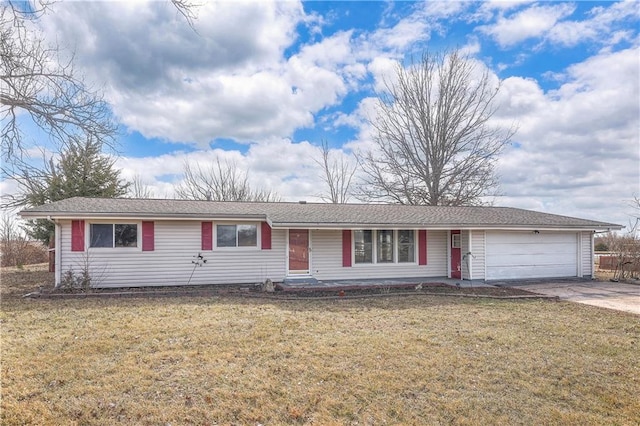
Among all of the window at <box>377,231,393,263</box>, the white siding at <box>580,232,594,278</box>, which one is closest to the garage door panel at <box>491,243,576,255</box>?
the white siding at <box>580,232,594,278</box>

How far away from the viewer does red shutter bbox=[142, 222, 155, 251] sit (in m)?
11.5

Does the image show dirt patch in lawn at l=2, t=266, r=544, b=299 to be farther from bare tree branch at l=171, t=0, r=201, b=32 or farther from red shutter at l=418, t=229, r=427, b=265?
bare tree branch at l=171, t=0, r=201, b=32

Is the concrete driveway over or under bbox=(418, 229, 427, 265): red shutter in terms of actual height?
under

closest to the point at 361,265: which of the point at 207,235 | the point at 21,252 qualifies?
the point at 207,235

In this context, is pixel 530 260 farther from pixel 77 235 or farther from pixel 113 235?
pixel 77 235

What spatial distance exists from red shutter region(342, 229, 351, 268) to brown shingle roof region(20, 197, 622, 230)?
640 mm

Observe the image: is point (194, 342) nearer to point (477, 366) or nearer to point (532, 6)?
point (477, 366)

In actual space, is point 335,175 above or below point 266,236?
above

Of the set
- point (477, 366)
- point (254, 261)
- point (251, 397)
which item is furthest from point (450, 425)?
point (254, 261)

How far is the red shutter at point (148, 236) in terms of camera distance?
11.5 meters

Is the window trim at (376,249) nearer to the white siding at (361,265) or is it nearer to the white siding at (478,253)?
the white siding at (361,265)

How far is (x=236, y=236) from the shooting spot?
12289mm

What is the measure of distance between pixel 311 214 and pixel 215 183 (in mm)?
17391

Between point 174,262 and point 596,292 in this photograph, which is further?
point 174,262
